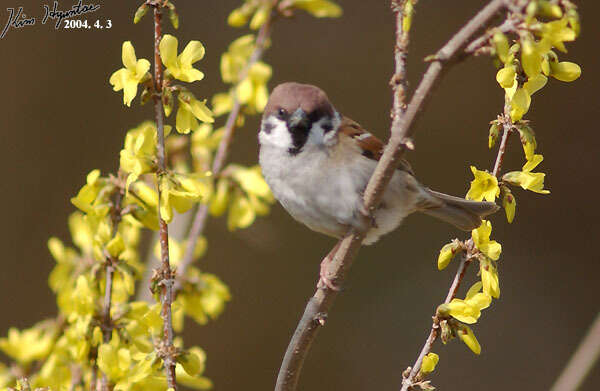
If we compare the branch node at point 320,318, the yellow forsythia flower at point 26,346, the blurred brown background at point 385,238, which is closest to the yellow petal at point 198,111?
the branch node at point 320,318

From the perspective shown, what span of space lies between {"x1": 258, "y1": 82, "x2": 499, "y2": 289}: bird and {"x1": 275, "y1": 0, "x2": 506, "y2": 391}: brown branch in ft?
1.30

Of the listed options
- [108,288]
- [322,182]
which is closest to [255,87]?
[322,182]

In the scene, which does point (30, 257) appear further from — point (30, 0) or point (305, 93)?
point (305, 93)

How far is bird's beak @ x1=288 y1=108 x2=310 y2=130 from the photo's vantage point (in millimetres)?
1803

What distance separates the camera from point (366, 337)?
3.99 metres

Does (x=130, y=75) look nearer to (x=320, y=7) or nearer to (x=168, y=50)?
(x=168, y=50)

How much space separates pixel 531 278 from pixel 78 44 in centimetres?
260

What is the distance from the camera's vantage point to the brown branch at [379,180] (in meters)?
1.05

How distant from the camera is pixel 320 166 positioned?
1.82 meters

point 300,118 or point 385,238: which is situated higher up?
point 300,118

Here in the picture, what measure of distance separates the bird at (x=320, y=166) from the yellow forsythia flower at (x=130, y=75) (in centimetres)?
54

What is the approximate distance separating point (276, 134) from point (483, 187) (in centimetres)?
64

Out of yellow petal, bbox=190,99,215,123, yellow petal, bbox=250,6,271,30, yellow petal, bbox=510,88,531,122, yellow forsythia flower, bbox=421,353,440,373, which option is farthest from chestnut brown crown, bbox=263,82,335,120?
yellow forsythia flower, bbox=421,353,440,373

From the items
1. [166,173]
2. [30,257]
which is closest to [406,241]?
[30,257]
